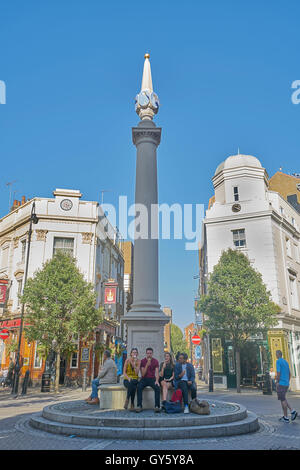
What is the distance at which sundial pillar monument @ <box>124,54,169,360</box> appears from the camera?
1151cm

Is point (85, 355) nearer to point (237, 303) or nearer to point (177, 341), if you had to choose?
point (237, 303)

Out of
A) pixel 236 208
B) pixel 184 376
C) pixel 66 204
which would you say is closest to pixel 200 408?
pixel 184 376

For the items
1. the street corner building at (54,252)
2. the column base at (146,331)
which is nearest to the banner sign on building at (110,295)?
the street corner building at (54,252)

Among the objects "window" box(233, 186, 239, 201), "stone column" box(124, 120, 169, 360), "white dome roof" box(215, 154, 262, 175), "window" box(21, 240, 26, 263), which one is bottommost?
"stone column" box(124, 120, 169, 360)

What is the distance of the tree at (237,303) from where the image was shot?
24.8 metres

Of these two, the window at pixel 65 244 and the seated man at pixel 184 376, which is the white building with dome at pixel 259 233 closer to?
the window at pixel 65 244

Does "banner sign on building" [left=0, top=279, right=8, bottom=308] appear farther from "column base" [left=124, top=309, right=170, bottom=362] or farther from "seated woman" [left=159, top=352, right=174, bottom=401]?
"seated woman" [left=159, top=352, right=174, bottom=401]

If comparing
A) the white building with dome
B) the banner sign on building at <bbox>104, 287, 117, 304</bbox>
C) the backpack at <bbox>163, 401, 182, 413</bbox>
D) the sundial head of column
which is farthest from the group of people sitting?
the banner sign on building at <bbox>104, 287, 117, 304</bbox>

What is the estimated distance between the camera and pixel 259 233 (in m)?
30.6

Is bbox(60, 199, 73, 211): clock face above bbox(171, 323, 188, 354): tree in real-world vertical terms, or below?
above

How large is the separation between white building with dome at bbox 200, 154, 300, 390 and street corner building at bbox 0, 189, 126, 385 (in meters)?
9.52

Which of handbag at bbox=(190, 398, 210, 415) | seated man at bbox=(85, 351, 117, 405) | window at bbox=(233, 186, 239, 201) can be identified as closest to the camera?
handbag at bbox=(190, 398, 210, 415)
